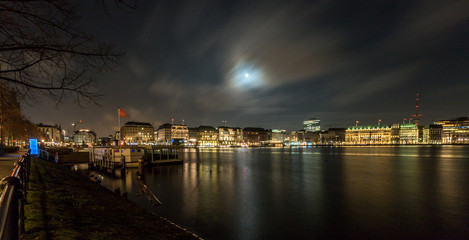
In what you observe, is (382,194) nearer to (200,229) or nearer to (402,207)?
(402,207)

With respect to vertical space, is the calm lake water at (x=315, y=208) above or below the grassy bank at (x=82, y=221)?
below

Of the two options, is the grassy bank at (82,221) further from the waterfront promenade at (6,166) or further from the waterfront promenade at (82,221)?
the waterfront promenade at (6,166)

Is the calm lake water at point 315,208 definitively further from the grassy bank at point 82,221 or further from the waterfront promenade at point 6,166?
the waterfront promenade at point 6,166

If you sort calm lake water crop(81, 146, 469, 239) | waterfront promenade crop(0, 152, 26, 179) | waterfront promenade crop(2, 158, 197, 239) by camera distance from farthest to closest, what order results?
waterfront promenade crop(0, 152, 26, 179) < calm lake water crop(81, 146, 469, 239) < waterfront promenade crop(2, 158, 197, 239)

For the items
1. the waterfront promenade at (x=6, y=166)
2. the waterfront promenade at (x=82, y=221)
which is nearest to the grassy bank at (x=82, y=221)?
the waterfront promenade at (x=82, y=221)

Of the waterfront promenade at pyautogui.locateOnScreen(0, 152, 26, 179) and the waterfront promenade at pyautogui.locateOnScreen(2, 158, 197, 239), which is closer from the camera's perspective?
the waterfront promenade at pyautogui.locateOnScreen(2, 158, 197, 239)

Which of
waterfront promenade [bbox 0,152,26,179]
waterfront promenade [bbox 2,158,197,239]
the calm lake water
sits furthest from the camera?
waterfront promenade [bbox 0,152,26,179]

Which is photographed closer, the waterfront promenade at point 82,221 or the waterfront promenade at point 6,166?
the waterfront promenade at point 82,221

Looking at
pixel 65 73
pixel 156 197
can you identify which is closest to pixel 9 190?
pixel 65 73

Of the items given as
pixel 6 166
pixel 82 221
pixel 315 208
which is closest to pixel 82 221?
pixel 82 221

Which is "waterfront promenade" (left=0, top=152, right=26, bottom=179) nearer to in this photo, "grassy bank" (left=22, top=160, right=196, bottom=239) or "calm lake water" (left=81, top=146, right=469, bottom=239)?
"grassy bank" (left=22, top=160, right=196, bottom=239)

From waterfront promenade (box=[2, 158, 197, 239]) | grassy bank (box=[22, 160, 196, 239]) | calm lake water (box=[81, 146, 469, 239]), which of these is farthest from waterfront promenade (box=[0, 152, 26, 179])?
calm lake water (box=[81, 146, 469, 239])

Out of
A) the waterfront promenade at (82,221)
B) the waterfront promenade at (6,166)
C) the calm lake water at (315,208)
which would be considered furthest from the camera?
the waterfront promenade at (6,166)

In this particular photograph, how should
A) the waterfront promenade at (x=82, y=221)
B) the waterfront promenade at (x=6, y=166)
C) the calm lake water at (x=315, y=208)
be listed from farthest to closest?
the waterfront promenade at (x=6, y=166) < the calm lake water at (x=315, y=208) < the waterfront promenade at (x=82, y=221)
